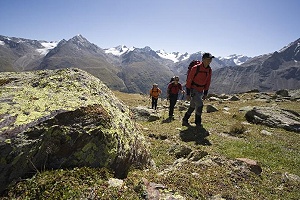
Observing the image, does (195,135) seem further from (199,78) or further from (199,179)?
(199,179)

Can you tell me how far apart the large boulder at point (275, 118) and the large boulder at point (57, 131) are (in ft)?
47.7

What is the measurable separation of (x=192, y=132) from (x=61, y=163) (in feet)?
36.4

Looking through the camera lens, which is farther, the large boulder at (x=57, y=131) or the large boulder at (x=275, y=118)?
the large boulder at (x=275, y=118)

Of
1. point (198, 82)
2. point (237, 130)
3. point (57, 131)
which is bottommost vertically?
point (237, 130)

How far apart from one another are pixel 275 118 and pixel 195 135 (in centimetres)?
838

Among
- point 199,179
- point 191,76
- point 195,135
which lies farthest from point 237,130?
point 199,179

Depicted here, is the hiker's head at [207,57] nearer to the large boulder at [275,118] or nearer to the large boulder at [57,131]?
the large boulder at [275,118]

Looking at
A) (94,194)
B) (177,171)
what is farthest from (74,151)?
(177,171)

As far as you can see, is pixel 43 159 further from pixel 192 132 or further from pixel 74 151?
pixel 192 132

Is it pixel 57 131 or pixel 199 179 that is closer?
pixel 57 131

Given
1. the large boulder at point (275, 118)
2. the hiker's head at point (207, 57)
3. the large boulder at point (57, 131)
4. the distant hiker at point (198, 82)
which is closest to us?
the large boulder at point (57, 131)

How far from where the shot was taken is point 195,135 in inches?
608

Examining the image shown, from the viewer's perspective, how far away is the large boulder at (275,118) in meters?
18.7

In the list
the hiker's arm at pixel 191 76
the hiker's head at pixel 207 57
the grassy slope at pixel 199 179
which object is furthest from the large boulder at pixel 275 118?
the hiker's head at pixel 207 57
